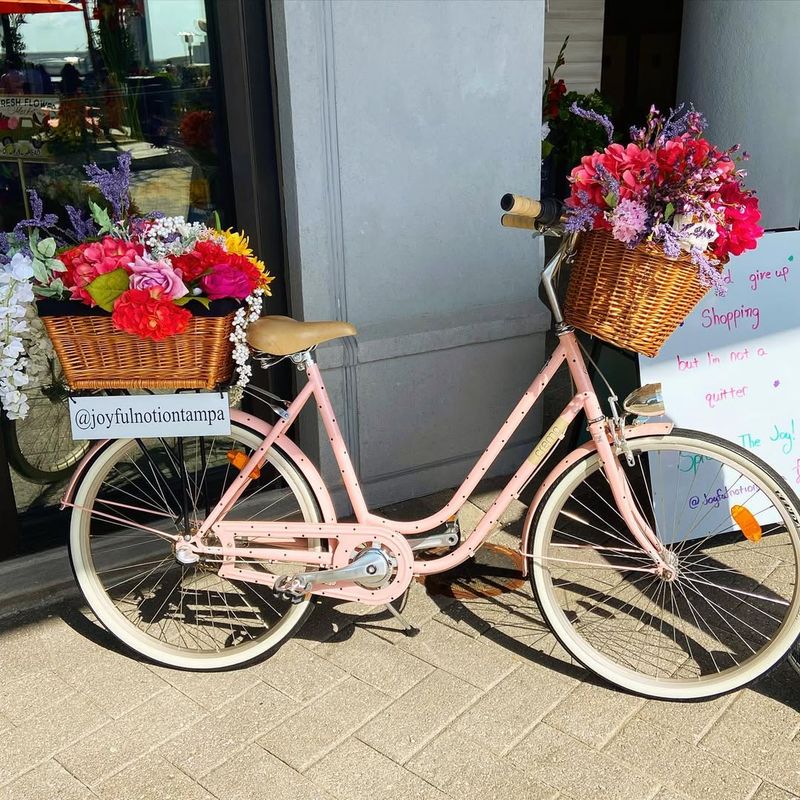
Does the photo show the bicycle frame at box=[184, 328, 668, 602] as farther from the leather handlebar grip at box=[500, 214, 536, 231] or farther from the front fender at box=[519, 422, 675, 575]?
the leather handlebar grip at box=[500, 214, 536, 231]

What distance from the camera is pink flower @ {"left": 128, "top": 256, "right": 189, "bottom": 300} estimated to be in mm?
2436

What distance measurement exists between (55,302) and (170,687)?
4.34 ft

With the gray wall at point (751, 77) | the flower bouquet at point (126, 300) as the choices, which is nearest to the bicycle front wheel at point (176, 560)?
the flower bouquet at point (126, 300)

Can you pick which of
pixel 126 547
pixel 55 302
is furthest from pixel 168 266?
pixel 126 547

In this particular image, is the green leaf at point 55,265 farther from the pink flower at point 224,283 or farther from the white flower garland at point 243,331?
the white flower garland at point 243,331

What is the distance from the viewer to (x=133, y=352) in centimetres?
258

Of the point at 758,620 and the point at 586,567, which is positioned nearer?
the point at 758,620

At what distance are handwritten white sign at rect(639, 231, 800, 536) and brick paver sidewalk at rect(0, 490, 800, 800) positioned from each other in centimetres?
92

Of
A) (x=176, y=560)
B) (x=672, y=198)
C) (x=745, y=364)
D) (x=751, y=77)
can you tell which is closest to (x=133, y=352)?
(x=176, y=560)

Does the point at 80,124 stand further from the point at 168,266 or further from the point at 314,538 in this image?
the point at 314,538

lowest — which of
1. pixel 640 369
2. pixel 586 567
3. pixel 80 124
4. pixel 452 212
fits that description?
pixel 586 567

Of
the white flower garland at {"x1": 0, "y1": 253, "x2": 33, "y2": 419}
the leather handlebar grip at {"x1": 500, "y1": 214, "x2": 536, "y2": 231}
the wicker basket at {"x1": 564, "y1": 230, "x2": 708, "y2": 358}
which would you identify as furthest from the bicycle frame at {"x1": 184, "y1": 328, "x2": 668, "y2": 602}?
the white flower garland at {"x1": 0, "y1": 253, "x2": 33, "y2": 419}

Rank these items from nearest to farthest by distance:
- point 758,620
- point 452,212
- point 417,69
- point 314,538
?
1. point 314,538
2. point 758,620
3. point 417,69
4. point 452,212

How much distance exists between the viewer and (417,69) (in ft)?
12.3
